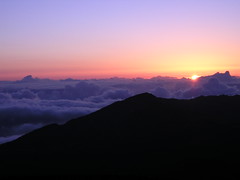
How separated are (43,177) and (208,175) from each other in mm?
81766

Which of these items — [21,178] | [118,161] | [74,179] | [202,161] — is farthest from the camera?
[118,161]

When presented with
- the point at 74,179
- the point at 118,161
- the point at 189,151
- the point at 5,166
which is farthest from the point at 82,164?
the point at 189,151

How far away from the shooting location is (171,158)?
191 meters

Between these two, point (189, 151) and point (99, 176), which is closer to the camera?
point (99, 176)

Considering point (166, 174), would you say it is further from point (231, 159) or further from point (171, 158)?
point (231, 159)

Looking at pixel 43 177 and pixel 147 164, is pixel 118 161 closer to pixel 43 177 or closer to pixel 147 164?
pixel 147 164

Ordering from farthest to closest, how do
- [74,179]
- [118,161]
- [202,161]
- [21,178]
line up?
[118,161] < [202,161] < [21,178] < [74,179]

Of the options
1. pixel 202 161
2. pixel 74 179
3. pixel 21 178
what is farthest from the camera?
pixel 202 161

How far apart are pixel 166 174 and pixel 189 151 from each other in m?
36.4

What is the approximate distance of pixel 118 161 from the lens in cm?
19362

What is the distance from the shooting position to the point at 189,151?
198m

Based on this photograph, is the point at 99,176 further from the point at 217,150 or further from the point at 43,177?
the point at 217,150

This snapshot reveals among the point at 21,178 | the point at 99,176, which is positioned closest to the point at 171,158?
the point at 99,176

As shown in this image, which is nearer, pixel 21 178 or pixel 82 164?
pixel 21 178
